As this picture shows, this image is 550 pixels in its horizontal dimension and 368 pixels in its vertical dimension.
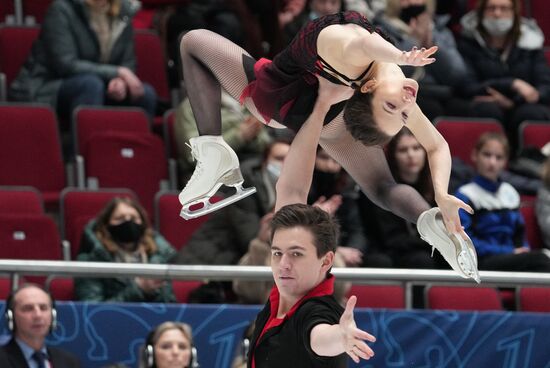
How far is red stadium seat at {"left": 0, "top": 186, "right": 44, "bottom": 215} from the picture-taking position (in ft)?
26.9

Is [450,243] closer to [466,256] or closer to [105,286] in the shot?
[466,256]

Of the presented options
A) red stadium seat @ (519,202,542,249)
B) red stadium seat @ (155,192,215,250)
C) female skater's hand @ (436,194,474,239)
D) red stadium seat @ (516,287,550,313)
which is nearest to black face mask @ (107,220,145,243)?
red stadium seat @ (155,192,215,250)

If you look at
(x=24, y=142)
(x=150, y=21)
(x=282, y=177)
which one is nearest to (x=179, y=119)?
(x=24, y=142)

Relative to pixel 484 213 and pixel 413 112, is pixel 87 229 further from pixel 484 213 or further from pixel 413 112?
pixel 413 112

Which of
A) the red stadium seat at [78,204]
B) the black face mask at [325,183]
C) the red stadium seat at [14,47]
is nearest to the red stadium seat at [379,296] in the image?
the black face mask at [325,183]

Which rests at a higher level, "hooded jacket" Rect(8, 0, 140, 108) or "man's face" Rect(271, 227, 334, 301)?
"hooded jacket" Rect(8, 0, 140, 108)

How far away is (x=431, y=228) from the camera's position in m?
5.16

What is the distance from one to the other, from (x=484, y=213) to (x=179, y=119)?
193 cm

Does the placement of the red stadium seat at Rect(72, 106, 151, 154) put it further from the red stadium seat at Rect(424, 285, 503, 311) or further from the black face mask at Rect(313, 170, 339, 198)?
the red stadium seat at Rect(424, 285, 503, 311)

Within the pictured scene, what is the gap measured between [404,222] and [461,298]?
694 millimetres

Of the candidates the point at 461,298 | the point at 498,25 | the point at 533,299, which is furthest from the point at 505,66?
the point at 461,298

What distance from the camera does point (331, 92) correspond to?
522 centimetres

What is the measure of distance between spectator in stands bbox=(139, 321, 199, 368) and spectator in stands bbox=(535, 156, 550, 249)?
2.71 m

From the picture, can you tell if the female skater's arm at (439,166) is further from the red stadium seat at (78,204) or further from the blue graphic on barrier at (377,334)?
the red stadium seat at (78,204)
